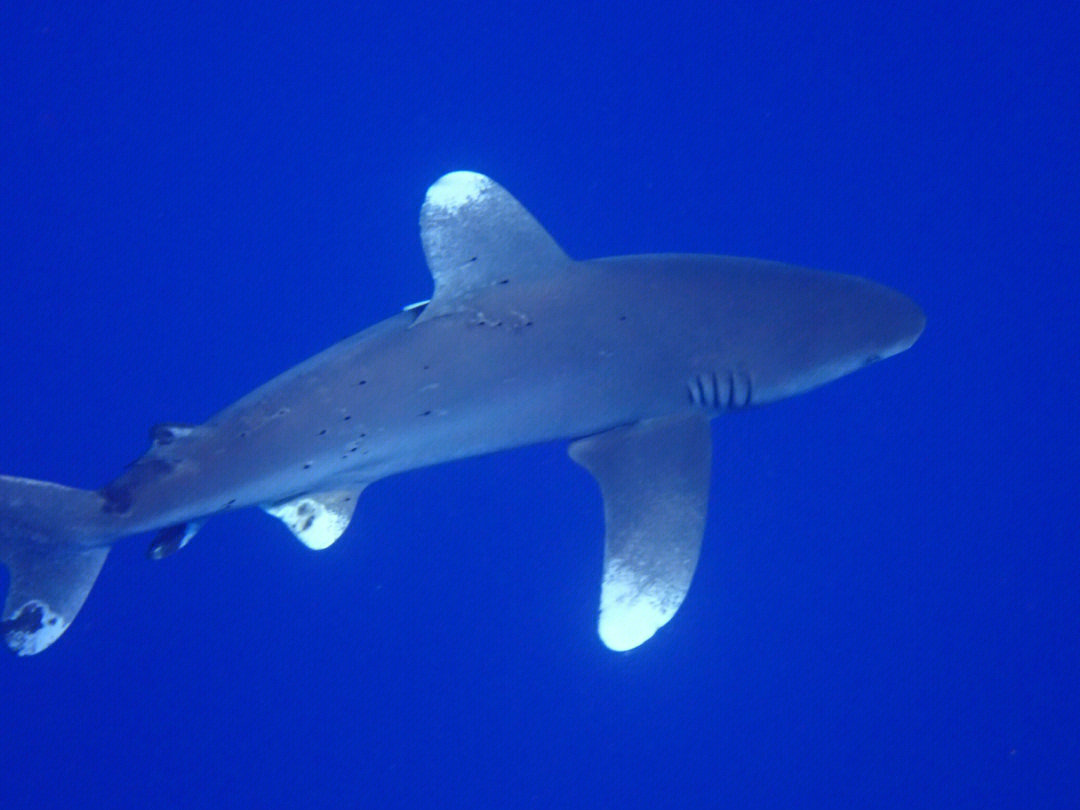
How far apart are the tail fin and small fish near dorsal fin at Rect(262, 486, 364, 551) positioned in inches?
27.7

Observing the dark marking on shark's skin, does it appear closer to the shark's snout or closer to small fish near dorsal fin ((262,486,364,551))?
small fish near dorsal fin ((262,486,364,551))

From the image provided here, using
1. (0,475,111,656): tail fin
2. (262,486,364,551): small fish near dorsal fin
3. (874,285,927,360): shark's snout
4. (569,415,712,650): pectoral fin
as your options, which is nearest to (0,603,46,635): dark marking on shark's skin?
(0,475,111,656): tail fin

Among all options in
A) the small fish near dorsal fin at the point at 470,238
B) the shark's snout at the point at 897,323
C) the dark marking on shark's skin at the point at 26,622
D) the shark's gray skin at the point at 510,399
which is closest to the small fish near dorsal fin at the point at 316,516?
the shark's gray skin at the point at 510,399

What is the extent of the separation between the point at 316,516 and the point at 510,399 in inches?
37.7

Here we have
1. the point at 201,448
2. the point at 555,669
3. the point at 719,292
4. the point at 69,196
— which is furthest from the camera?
the point at 69,196

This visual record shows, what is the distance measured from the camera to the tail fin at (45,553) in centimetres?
349

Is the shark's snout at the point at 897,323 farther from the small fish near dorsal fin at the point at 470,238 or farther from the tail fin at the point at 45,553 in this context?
the tail fin at the point at 45,553

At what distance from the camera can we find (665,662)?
5.68 metres

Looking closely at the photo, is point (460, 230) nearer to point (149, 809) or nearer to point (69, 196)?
point (69, 196)

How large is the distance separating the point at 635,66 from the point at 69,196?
4011mm

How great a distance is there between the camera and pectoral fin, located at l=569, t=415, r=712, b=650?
12.0 feet

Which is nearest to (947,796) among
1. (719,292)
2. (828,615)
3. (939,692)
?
(939,692)

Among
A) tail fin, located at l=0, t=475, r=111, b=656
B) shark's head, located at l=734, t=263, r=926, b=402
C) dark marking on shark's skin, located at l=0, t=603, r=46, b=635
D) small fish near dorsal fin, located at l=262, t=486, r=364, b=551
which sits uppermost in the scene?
shark's head, located at l=734, t=263, r=926, b=402

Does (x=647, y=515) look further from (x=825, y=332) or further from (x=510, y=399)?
(x=825, y=332)
